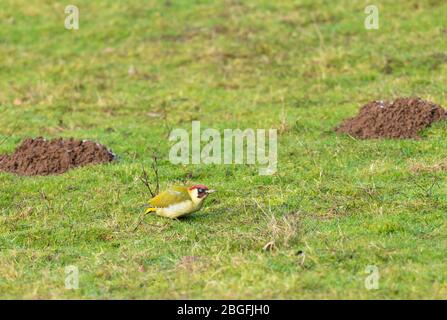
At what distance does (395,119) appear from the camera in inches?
512

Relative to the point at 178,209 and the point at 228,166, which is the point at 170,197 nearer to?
the point at 178,209

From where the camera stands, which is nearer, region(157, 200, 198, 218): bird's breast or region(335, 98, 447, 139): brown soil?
region(157, 200, 198, 218): bird's breast

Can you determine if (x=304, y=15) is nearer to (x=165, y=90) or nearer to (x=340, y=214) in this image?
(x=165, y=90)

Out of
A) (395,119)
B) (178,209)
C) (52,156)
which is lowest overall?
(178,209)

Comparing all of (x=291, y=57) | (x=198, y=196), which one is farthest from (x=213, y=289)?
(x=291, y=57)

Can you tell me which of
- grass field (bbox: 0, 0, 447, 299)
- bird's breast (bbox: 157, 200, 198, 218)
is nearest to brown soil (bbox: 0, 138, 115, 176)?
grass field (bbox: 0, 0, 447, 299)

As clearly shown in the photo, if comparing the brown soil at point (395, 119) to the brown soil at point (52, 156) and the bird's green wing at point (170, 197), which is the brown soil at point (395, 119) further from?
the bird's green wing at point (170, 197)

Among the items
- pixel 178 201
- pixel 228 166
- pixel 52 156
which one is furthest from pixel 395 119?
pixel 52 156

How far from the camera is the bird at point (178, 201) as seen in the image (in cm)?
993

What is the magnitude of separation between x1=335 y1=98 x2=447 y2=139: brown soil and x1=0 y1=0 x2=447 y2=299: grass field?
21 centimetres

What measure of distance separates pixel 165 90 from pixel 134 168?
4748mm

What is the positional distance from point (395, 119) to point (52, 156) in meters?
4.79

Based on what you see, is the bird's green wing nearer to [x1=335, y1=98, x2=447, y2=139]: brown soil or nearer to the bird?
the bird

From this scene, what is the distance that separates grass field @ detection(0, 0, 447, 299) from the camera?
333 inches
